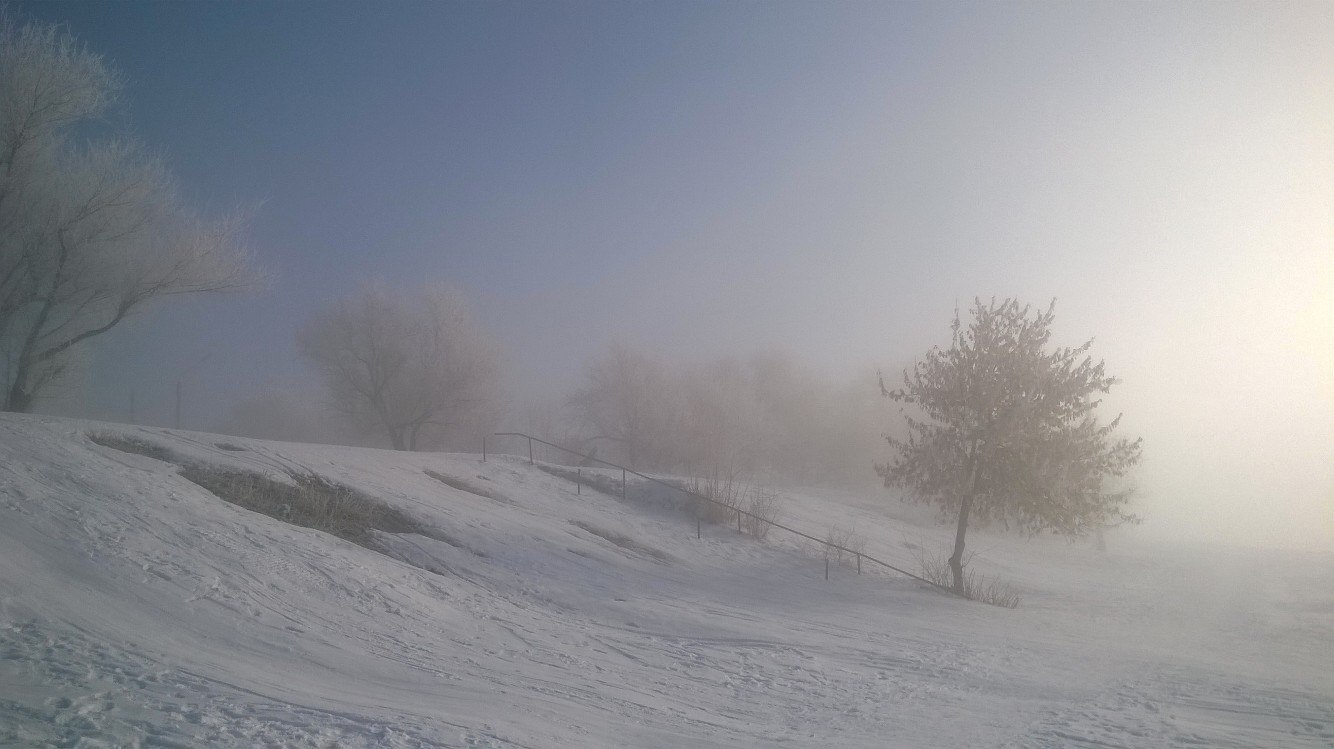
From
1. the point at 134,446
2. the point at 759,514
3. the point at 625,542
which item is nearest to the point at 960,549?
the point at 759,514

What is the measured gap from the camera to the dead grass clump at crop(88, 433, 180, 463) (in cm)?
1386

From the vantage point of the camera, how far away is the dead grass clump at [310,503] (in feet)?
43.9

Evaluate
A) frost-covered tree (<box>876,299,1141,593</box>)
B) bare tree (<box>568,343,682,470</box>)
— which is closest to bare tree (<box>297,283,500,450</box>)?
bare tree (<box>568,343,682,470</box>)

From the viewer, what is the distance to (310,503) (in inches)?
560

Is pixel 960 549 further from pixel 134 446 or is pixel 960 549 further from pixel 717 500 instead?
pixel 134 446

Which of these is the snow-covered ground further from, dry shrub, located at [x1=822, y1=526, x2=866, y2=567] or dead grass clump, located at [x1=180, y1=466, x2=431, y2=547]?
dry shrub, located at [x1=822, y1=526, x2=866, y2=567]

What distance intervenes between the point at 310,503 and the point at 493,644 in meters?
6.09

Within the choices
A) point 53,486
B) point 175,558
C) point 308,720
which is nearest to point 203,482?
→ point 53,486

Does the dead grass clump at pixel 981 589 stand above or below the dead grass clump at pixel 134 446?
below

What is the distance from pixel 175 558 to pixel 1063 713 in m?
10.3

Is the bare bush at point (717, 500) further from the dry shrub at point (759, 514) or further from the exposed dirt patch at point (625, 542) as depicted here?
the exposed dirt patch at point (625, 542)

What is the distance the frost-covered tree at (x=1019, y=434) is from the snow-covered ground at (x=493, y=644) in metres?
2.69

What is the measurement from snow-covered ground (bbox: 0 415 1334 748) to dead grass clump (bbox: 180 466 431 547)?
564mm

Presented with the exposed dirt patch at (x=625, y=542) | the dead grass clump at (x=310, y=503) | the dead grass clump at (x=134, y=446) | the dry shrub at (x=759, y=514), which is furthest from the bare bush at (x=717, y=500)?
the dead grass clump at (x=134, y=446)
